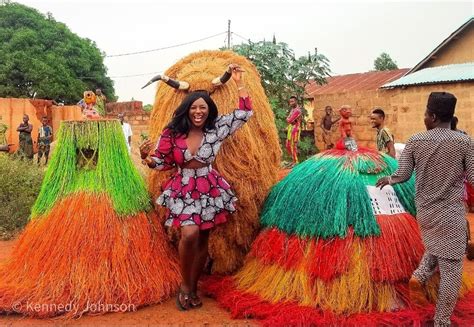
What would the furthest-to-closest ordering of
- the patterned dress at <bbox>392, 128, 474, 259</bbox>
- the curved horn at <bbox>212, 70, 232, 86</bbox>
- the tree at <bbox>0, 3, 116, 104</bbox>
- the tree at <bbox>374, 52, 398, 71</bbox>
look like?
the tree at <bbox>374, 52, 398, 71</bbox>, the tree at <bbox>0, 3, 116, 104</bbox>, the curved horn at <bbox>212, 70, 232, 86</bbox>, the patterned dress at <bbox>392, 128, 474, 259</bbox>

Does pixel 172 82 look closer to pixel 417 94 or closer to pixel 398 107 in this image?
pixel 417 94

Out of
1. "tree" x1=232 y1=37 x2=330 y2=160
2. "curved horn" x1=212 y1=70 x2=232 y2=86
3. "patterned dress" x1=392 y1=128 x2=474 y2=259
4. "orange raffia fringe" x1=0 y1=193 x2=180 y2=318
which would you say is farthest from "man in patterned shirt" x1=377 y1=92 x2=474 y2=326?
"tree" x1=232 y1=37 x2=330 y2=160

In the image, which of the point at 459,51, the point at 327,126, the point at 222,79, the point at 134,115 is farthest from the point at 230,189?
the point at 459,51

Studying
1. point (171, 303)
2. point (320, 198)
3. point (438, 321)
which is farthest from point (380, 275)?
point (171, 303)

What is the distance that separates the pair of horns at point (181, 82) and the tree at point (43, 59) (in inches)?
800

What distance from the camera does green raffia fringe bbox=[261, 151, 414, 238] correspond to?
11.2 feet

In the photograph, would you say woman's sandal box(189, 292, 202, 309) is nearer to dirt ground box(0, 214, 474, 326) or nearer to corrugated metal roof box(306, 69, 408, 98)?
dirt ground box(0, 214, 474, 326)

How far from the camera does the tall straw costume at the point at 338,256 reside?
10.7 feet

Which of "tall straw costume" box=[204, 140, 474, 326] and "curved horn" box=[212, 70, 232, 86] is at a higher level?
"curved horn" box=[212, 70, 232, 86]

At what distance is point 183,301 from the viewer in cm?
360

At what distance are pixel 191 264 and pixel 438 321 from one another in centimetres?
170

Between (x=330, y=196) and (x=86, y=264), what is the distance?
72.9 inches

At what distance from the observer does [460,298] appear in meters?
3.49

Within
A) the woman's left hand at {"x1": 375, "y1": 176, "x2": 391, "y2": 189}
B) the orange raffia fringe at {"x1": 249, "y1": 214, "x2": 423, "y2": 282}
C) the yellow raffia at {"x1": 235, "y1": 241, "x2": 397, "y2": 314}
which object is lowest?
the yellow raffia at {"x1": 235, "y1": 241, "x2": 397, "y2": 314}
